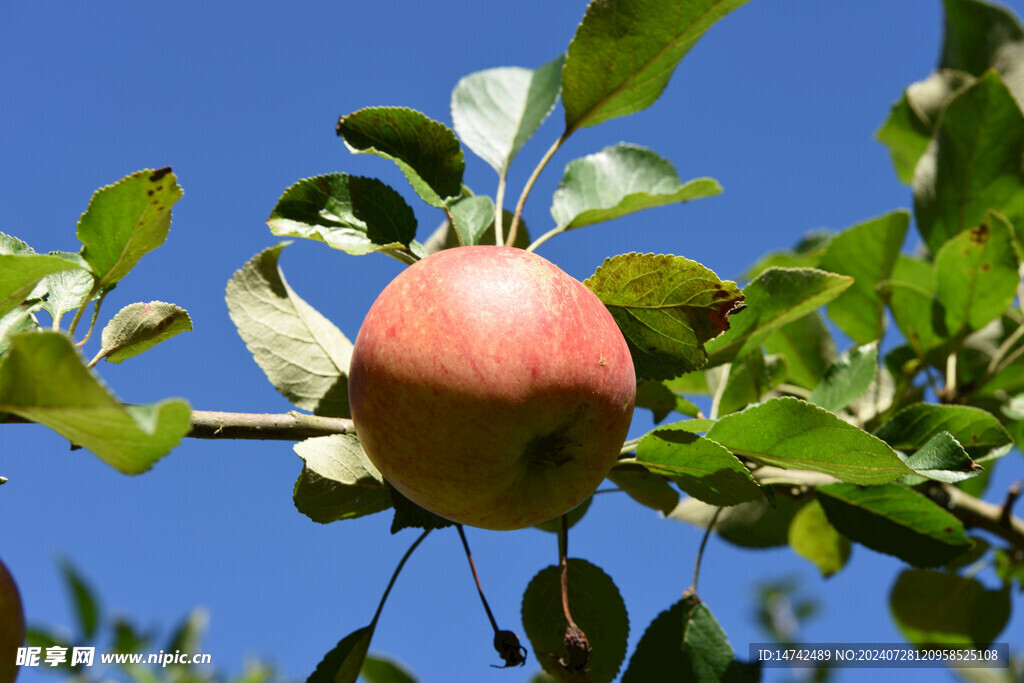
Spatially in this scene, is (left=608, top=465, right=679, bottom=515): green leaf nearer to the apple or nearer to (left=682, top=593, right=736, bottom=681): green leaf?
(left=682, top=593, right=736, bottom=681): green leaf

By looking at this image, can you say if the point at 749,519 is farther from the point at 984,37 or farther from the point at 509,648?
the point at 984,37

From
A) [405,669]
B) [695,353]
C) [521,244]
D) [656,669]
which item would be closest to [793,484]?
[656,669]

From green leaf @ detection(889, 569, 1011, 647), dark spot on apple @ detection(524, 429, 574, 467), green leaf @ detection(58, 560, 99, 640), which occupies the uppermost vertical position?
dark spot on apple @ detection(524, 429, 574, 467)

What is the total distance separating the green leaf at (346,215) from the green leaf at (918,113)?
148 centimetres

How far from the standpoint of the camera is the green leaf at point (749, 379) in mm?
1406

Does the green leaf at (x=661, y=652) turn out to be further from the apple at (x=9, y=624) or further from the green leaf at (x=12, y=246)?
the green leaf at (x=12, y=246)

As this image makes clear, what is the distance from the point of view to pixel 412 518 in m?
1.12

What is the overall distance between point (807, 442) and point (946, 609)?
1.22 m

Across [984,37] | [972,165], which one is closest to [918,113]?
[984,37]

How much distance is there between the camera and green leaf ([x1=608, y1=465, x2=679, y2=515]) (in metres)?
1.29

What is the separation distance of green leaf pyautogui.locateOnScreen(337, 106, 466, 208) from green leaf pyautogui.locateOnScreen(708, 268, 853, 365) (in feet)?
1.52

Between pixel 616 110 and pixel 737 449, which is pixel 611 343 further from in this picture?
pixel 616 110

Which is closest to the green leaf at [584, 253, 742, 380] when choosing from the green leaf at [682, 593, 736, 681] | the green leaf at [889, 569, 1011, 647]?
the green leaf at [682, 593, 736, 681]

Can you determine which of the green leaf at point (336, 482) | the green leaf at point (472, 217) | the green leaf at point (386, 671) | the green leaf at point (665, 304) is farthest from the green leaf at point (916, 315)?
the green leaf at point (386, 671)
